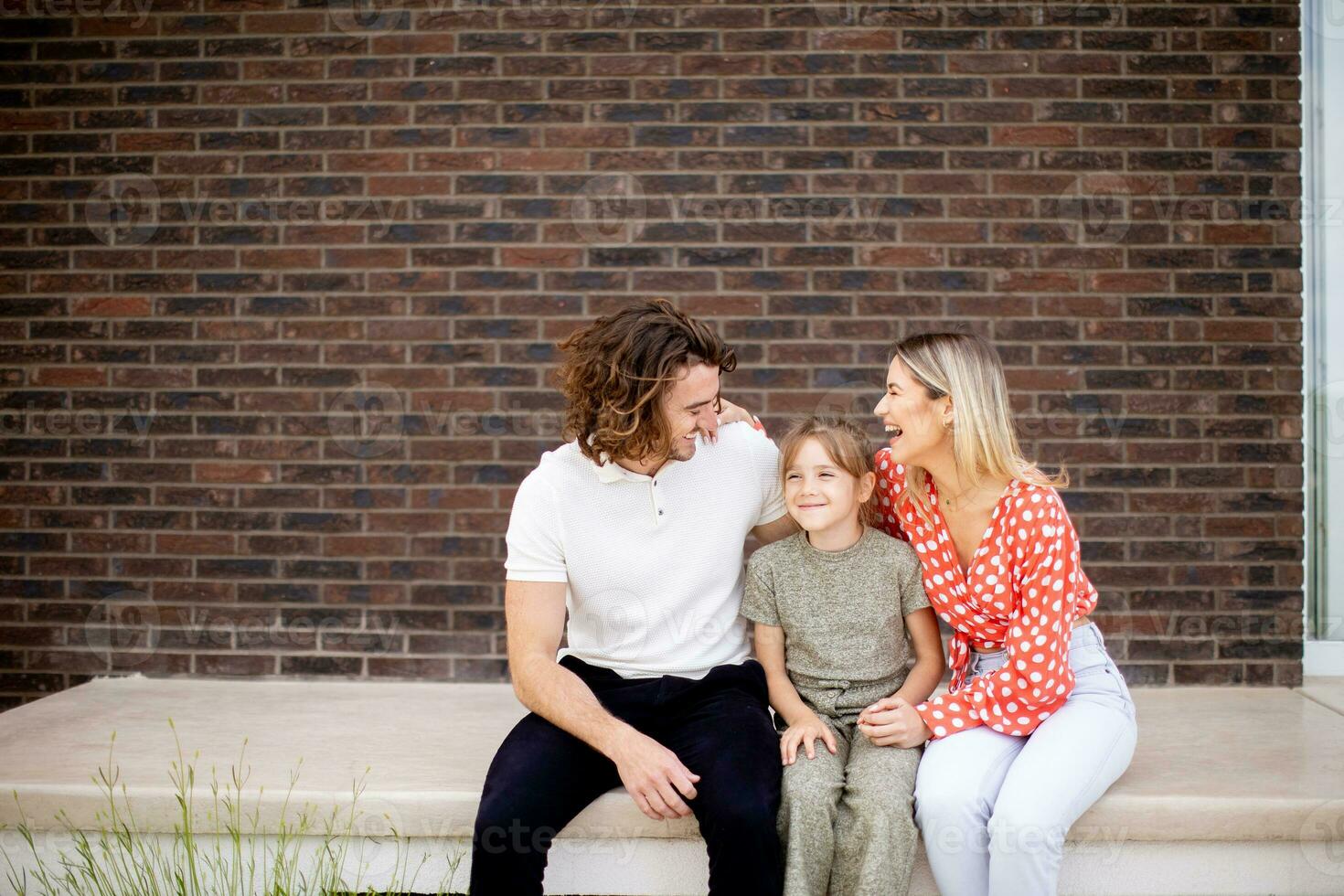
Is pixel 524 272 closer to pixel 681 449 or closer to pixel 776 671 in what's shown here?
pixel 681 449

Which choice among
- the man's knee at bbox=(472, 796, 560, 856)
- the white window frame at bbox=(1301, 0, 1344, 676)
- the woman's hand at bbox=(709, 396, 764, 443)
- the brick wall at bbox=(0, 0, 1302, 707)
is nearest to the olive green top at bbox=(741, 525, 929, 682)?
the woman's hand at bbox=(709, 396, 764, 443)

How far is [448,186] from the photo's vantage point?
3.69m

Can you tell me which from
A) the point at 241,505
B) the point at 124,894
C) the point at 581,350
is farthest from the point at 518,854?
the point at 241,505

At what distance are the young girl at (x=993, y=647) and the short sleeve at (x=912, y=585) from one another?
3 cm

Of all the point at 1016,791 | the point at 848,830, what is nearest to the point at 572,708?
the point at 848,830

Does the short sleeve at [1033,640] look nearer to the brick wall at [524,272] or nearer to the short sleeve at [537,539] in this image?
the short sleeve at [537,539]

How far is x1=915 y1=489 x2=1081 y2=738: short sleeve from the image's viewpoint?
2.26m

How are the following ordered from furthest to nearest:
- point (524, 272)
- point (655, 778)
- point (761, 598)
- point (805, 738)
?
1. point (524, 272)
2. point (761, 598)
3. point (805, 738)
4. point (655, 778)

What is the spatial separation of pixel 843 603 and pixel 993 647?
376mm

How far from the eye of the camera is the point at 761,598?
2.54 m

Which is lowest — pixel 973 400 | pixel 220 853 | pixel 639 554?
pixel 220 853

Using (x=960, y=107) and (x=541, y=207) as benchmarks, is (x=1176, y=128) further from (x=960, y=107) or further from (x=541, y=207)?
(x=541, y=207)

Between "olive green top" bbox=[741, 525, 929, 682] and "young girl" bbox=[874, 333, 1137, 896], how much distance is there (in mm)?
73

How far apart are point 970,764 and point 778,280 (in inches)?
75.4
